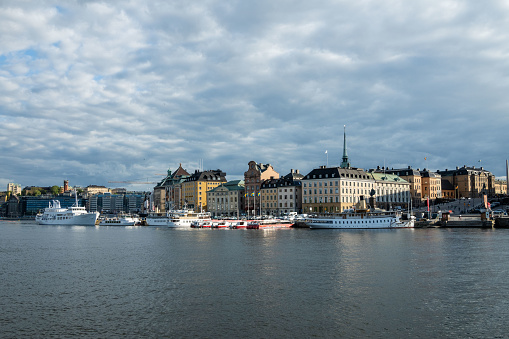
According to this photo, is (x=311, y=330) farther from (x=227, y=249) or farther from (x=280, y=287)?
(x=227, y=249)

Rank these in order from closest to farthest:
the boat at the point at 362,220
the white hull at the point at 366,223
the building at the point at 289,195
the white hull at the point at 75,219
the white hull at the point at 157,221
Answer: the white hull at the point at 366,223 < the boat at the point at 362,220 < the white hull at the point at 157,221 < the white hull at the point at 75,219 < the building at the point at 289,195

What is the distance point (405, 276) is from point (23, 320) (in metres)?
31.4

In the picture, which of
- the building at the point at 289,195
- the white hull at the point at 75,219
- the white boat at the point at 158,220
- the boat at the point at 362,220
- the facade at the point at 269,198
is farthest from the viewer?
the facade at the point at 269,198

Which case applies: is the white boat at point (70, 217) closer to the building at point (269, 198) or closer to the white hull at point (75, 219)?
the white hull at point (75, 219)

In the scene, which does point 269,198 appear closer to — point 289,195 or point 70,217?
point 289,195

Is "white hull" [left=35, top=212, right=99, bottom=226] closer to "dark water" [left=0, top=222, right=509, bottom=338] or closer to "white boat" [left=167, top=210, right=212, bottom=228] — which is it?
"white boat" [left=167, top=210, right=212, bottom=228]

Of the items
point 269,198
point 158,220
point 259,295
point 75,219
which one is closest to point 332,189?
point 269,198

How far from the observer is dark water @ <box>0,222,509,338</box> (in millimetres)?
28703

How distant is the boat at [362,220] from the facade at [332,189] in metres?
33.2

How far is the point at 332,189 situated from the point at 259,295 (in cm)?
13495

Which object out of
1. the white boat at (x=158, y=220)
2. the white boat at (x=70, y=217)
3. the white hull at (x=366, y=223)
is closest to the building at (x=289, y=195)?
the white boat at (x=158, y=220)

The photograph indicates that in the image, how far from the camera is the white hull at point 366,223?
12731 centimetres

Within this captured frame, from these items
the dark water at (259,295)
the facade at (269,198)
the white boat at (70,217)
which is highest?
the facade at (269,198)

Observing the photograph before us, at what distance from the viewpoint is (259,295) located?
122 feet
